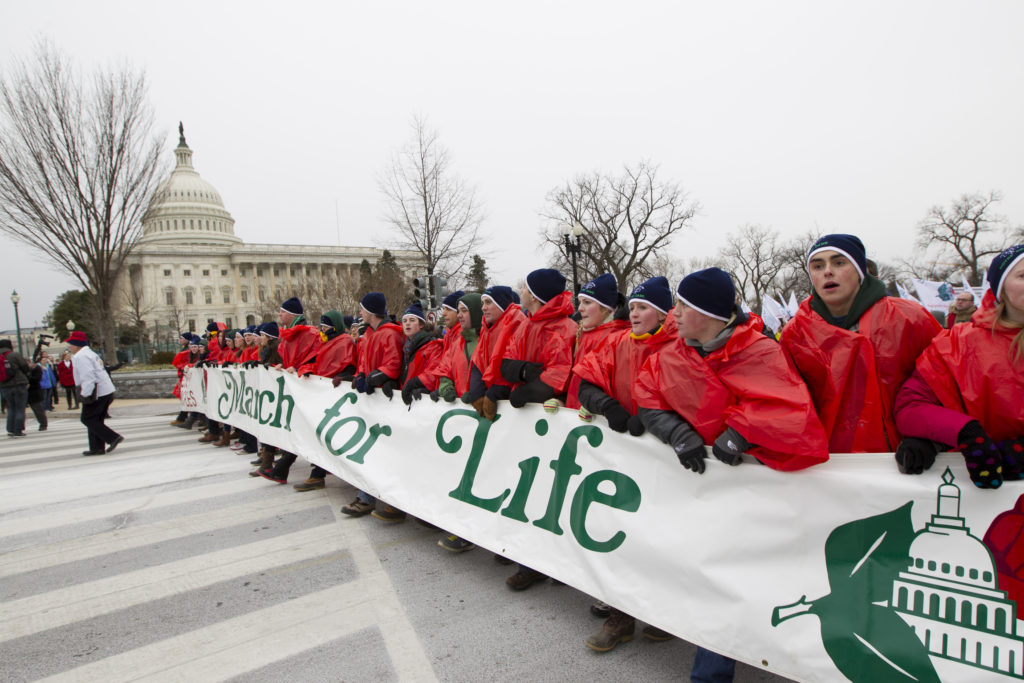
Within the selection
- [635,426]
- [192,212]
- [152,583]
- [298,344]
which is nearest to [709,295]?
[635,426]

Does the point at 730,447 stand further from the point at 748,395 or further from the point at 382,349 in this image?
the point at 382,349

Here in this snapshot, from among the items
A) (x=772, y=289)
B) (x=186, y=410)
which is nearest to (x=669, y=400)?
(x=186, y=410)

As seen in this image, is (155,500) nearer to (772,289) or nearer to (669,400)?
(669,400)

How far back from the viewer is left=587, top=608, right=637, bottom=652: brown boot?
9.32 feet

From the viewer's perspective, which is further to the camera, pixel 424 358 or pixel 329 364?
pixel 329 364

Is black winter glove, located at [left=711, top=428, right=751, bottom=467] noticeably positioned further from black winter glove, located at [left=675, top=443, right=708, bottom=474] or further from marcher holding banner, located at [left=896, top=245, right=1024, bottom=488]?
marcher holding banner, located at [left=896, top=245, right=1024, bottom=488]

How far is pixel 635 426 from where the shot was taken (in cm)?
280

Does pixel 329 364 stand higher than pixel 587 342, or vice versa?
pixel 587 342

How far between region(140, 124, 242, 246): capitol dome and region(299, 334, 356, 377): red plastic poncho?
94232 mm

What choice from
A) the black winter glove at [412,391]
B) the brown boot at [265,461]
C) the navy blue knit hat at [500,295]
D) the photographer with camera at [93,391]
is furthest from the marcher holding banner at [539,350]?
the photographer with camera at [93,391]

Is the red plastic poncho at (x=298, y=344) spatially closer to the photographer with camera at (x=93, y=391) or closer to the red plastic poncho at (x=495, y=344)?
the red plastic poncho at (x=495, y=344)

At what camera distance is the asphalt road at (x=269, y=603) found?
2809mm

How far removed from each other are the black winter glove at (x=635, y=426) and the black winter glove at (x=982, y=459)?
1276mm

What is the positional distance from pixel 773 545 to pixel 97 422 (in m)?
9.86
